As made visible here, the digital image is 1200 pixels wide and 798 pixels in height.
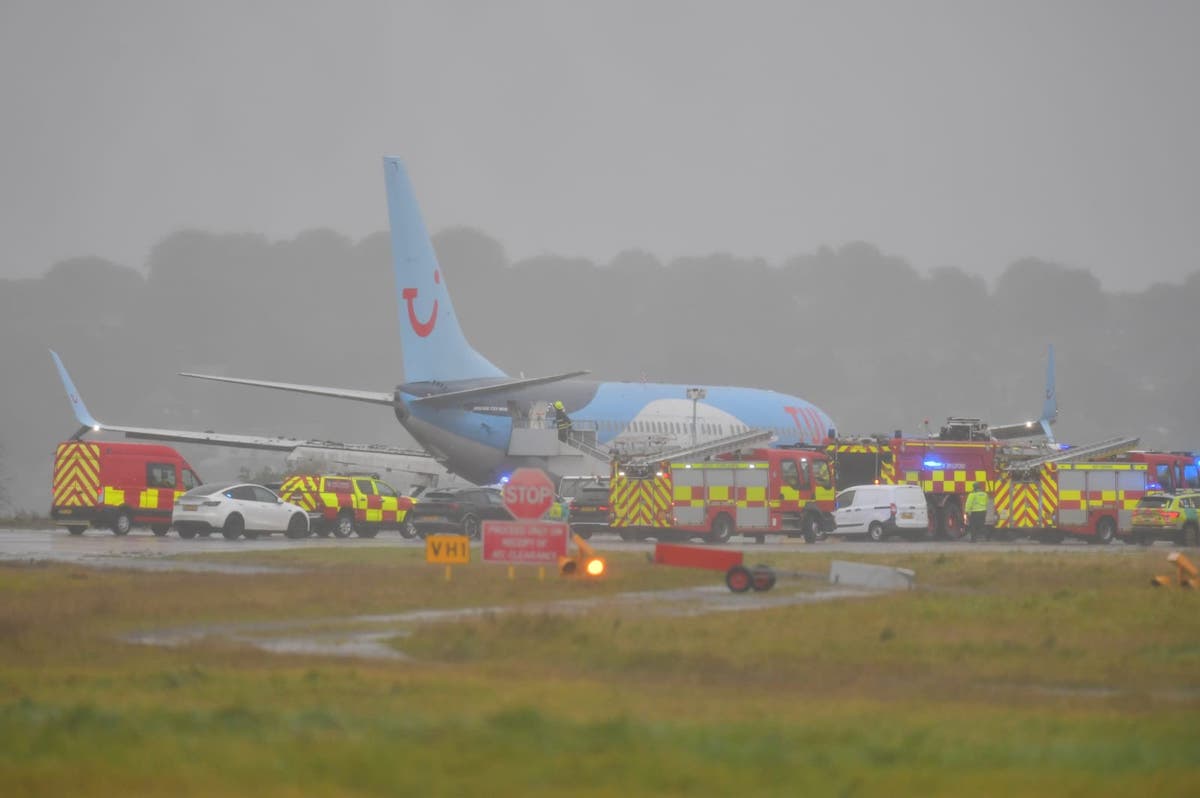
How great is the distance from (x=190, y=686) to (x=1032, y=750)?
623 cm

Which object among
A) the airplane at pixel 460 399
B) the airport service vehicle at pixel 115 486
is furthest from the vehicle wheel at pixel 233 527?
the airplane at pixel 460 399

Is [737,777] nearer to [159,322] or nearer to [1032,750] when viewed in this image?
[1032,750]

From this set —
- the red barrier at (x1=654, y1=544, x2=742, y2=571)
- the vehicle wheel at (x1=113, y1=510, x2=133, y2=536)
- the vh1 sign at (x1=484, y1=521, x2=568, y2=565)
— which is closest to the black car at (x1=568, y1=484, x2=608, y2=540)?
the vehicle wheel at (x1=113, y1=510, x2=133, y2=536)

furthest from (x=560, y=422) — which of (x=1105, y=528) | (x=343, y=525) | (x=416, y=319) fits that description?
(x=1105, y=528)

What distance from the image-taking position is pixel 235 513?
42.9m

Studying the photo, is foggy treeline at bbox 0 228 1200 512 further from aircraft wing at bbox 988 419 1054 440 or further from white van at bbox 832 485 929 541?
white van at bbox 832 485 929 541

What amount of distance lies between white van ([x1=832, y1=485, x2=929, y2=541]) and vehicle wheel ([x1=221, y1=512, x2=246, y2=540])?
15330 mm

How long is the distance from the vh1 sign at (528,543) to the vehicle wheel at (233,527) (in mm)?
20692

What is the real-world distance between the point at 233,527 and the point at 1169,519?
22934 mm

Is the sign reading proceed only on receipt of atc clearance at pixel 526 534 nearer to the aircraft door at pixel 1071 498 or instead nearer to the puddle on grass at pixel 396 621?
the puddle on grass at pixel 396 621

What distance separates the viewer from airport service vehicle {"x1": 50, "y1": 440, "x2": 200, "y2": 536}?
1725 inches

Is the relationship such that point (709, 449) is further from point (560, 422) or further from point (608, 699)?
point (608, 699)

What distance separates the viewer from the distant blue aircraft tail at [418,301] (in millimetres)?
52969

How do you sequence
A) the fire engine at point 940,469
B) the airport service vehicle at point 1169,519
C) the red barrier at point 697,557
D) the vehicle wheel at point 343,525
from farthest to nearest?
1. the fire engine at point 940,469
2. the vehicle wheel at point 343,525
3. the airport service vehicle at point 1169,519
4. the red barrier at point 697,557
